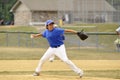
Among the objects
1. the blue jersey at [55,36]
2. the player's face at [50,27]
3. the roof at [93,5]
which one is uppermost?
the player's face at [50,27]

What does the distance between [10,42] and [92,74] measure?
25.8 metres

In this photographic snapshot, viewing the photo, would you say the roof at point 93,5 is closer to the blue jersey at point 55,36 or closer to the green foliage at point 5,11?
the green foliage at point 5,11

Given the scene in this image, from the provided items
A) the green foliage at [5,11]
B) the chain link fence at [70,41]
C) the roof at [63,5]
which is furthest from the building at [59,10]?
the chain link fence at [70,41]

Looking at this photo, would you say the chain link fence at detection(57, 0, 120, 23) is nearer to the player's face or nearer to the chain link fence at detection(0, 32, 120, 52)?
the chain link fence at detection(0, 32, 120, 52)

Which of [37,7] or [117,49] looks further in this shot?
[37,7]

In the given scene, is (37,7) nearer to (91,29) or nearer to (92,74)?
(91,29)

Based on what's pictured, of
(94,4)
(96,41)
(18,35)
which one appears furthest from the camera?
(94,4)

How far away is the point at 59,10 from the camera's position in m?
69.2

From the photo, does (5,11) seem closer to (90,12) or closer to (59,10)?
(59,10)

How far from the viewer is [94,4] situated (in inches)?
2675

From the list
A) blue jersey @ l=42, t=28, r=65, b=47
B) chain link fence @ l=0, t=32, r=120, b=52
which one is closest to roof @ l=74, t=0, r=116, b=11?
chain link fence @ l=0, t=32, r=120, b=52

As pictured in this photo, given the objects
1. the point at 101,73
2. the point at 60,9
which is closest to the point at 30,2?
the point at 60,9

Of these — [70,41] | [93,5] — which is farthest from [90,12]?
[70,41]

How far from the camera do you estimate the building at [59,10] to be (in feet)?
217
